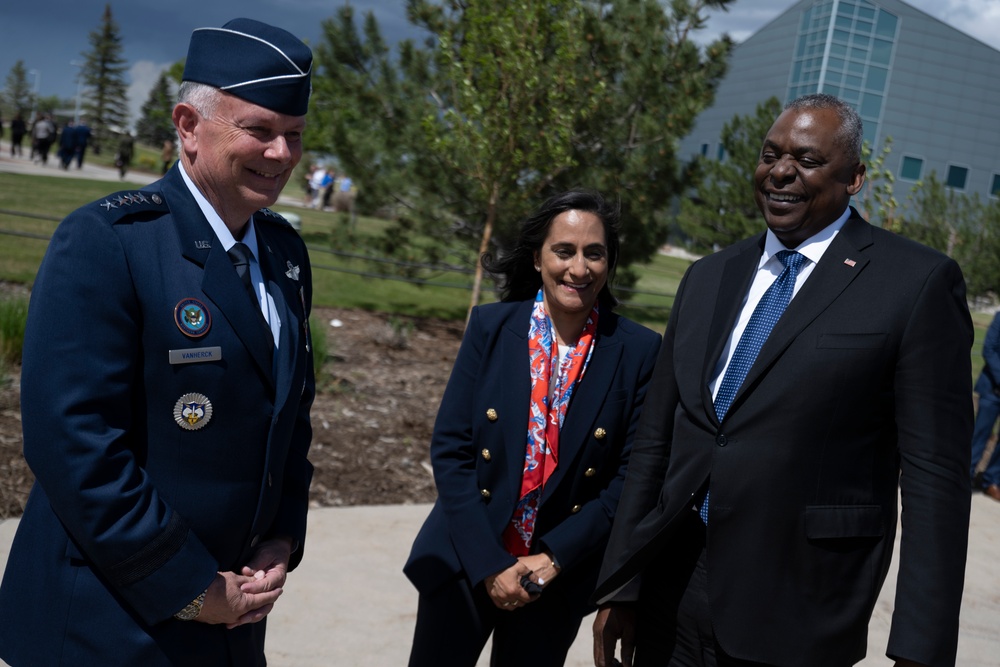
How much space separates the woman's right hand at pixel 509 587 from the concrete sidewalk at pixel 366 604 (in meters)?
1.26

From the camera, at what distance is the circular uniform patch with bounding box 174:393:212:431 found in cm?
186

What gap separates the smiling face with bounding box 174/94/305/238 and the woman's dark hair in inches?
41.9

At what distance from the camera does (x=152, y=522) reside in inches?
70.4

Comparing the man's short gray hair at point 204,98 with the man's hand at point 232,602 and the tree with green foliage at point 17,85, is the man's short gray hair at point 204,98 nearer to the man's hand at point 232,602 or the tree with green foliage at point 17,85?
the man's hand at point 232,602

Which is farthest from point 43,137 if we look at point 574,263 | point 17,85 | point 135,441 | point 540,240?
point 17,85

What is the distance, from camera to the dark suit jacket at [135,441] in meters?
1.72

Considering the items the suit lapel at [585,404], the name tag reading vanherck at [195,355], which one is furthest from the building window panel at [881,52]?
the name tag reading vanherck at [195,355]

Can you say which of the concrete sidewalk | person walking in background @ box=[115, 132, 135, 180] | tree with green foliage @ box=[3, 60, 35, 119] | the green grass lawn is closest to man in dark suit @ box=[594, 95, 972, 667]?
the concrete sidewalk

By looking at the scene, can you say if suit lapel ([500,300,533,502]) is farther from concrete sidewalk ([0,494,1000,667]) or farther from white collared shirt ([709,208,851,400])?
concrete sidewalk ([0,494,1000,667])

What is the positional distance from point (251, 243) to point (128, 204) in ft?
1.10

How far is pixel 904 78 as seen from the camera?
163ft

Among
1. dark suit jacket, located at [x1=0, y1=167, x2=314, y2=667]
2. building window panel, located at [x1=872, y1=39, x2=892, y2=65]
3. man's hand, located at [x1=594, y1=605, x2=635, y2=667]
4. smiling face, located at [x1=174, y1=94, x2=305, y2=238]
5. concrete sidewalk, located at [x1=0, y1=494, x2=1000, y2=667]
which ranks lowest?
concrete sidewalk, located at [x1=0, y1=494, x2=1000, y2=667]

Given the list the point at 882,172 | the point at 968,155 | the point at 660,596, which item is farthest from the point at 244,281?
the point at 968,155

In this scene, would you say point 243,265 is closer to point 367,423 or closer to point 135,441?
point 135,441
